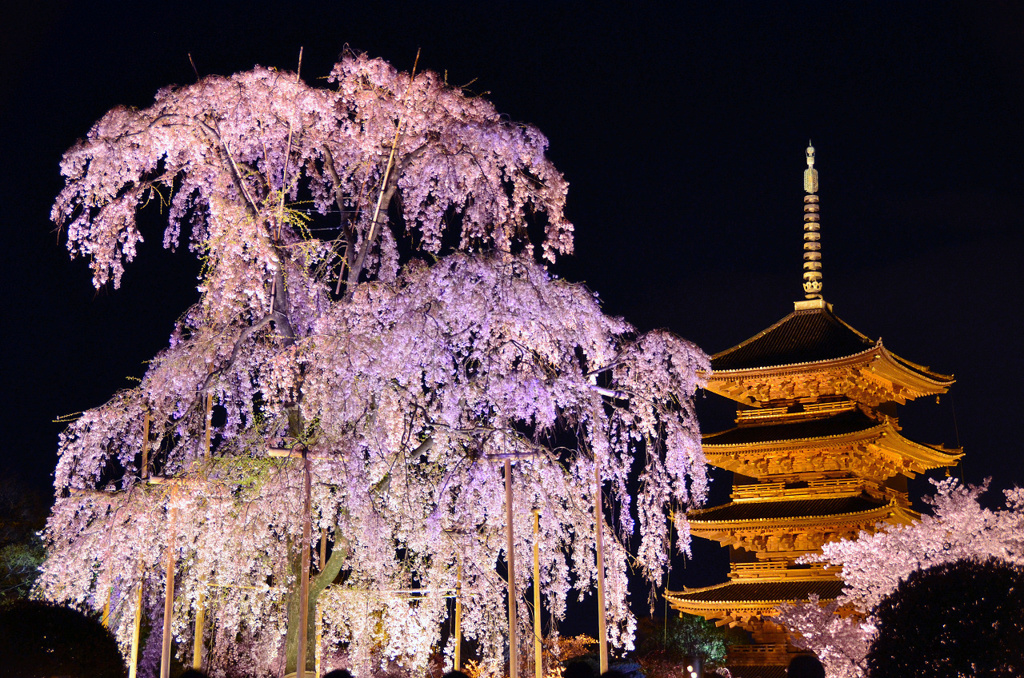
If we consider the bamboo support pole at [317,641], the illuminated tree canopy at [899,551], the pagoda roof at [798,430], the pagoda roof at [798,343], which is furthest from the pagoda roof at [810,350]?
the bamboo support pole at [317,641]

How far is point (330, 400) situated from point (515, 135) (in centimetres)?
474

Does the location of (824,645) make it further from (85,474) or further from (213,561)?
(85,474)

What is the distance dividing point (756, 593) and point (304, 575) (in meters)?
22.1

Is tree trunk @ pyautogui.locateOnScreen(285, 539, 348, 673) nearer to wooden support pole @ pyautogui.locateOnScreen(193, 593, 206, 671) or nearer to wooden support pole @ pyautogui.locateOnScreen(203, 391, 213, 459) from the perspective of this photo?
wooden support pole @ pyautogui.locateOnScreen(203, 391, 213, 459)

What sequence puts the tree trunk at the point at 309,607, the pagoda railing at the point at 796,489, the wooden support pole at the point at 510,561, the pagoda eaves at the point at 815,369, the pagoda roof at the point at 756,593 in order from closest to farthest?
the wooden support pole at the point at 510,561, the tree trunk at the point at 309,607, the pagoda roof at the point at 756,593, the pagoda railing at the point at 796,489, the pagoda eaves at the point at 815,369

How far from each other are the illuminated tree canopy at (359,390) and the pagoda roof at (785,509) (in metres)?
19.3

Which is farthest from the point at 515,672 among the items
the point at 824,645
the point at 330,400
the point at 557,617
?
the point at 824,645

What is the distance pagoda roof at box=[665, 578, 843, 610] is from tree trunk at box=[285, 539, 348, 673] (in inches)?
796

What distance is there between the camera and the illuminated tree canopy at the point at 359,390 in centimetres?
1434

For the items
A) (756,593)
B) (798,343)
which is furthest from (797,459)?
(756,593)

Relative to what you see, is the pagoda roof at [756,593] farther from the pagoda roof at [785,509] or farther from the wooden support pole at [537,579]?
the wooden support pole at [537,579]

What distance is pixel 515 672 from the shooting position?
15.8m

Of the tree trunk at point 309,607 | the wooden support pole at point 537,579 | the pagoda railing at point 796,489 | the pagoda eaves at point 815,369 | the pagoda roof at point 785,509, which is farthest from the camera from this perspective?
the pagoda eaves at point 815,369

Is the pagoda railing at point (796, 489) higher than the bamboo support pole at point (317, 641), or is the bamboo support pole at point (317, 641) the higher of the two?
the pagoda railing at point (796, 489)
